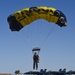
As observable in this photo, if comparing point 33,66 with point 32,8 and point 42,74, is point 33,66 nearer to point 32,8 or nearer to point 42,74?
point 42,74

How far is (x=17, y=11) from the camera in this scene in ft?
191

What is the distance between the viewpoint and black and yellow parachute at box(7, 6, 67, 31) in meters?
57.5

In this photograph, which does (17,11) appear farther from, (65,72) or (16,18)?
(65,72)

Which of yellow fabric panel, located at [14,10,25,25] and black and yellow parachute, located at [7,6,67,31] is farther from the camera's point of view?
yellow fabric panel, located at [14,10,25,25]

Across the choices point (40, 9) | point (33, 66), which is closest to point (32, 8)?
point (40, 9)

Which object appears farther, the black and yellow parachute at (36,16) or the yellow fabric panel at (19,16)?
the yellow fabric panel at (19,16)

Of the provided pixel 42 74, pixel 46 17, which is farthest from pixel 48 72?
pixel 46 17

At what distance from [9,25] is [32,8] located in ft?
11.2

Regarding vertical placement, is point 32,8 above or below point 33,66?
above

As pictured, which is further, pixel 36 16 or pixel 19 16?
pixel 19 16

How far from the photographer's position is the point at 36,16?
57812 millimetres

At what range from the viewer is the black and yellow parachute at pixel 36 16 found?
57531mm

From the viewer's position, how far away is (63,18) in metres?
58.1

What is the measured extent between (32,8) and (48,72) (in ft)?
23.1
